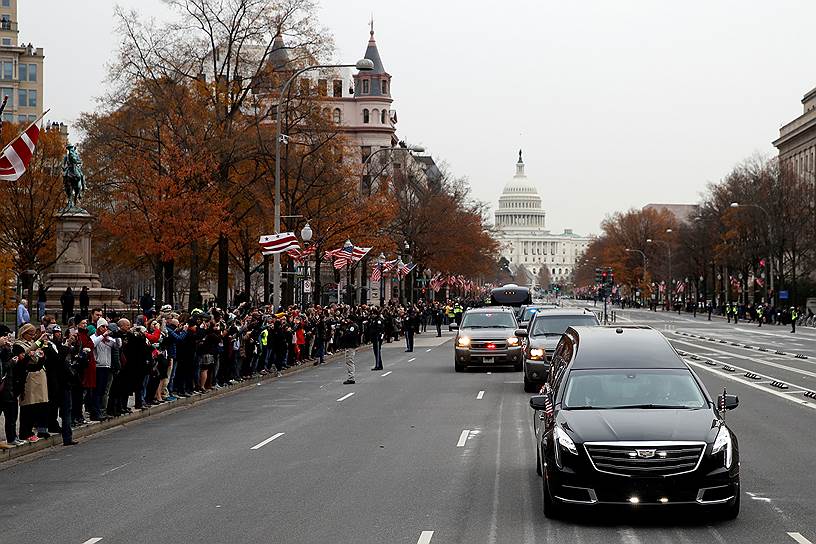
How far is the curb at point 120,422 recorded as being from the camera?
16.9 meters

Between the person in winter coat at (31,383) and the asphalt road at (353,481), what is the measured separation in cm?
62

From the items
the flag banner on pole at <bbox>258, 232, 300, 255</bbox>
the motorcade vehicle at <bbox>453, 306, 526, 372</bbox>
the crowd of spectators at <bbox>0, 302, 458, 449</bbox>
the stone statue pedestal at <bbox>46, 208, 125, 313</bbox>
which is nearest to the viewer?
the crowd of spectators at <bbox>0, 302, 458, 449</bbox>

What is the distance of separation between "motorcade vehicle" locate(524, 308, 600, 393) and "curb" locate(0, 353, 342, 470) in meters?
6.92

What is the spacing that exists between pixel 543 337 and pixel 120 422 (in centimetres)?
961

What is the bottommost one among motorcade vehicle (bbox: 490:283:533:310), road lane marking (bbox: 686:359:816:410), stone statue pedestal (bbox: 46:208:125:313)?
road lane marking (bbox: 686:359:816:410)

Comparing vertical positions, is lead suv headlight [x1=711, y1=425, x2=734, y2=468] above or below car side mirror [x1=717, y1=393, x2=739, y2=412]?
below

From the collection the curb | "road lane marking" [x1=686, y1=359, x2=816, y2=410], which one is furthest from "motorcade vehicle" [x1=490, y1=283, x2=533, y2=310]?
the curb

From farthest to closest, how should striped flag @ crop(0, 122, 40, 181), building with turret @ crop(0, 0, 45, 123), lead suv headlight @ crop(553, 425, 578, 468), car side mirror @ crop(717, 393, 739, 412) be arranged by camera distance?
building with turret @ crop(0, 0, 45, 123)
striped flag @ crop(0, 122, 40, 181)
car side mirror @ crop(717, 393, 739, 412)
lead suv headlight @ crop(553, 425, 578, 468)

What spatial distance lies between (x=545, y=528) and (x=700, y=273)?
397 feet

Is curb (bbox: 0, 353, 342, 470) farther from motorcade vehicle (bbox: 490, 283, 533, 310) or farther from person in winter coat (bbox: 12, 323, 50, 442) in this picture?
motorcade vehicle (bbox: 490, 283, 533, 310)

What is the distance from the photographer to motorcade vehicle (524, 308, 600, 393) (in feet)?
85.0

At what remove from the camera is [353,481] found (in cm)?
1384

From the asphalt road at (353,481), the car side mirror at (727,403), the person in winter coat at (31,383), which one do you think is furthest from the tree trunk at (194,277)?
the car side mirror at (727,403)

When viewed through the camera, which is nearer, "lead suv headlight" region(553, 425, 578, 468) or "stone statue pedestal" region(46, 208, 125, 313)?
"lead suv headlight" region(553, 425, 578, 468)
